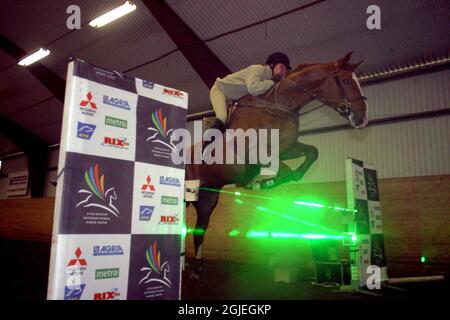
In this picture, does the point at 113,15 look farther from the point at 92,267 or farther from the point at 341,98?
the point at 92,267

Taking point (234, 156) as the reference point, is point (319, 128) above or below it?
above

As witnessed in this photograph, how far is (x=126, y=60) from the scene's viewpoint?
10.5 m

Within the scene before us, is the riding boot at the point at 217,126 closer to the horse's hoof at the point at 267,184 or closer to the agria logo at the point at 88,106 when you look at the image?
the horse's hoof at the point at 267,184

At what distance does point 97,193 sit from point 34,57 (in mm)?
11015

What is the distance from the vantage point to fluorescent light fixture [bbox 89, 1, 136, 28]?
821 cm

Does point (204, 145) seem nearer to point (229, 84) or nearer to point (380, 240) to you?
point (229, 84)

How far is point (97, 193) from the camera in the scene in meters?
2.22

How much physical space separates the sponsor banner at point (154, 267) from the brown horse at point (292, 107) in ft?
5.10

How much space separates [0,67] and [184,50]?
8.04m

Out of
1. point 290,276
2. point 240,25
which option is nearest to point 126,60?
point 240,25

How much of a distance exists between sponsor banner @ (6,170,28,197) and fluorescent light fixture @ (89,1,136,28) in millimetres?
11859

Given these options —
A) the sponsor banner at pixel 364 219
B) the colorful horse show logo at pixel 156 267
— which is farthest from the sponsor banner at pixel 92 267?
the sponsor banner at pixel 364 219

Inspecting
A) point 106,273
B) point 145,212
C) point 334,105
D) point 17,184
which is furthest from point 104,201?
point 17,184

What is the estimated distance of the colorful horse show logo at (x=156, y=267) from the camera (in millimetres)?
2410
